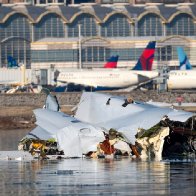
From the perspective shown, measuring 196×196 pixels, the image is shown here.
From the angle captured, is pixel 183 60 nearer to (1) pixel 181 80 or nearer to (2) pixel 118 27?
(1) pixel 181 80

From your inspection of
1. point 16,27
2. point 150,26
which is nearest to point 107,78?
point 16,27

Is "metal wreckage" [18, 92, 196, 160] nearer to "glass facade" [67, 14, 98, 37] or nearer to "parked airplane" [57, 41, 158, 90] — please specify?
"parked airplane" [57, 41, 158, 90]

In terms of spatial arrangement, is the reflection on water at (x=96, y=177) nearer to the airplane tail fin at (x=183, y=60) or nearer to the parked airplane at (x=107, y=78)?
the parked airplane at (x=107, y=78)

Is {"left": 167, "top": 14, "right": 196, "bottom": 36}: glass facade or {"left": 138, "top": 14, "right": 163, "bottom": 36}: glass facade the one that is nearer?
{"left": 138, "top": 14, "right": 163, "bottom": 36}: glass facade

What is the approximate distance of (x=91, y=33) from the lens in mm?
174500

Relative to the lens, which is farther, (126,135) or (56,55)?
(56,55)

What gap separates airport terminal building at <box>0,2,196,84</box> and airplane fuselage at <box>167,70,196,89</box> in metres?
31.4

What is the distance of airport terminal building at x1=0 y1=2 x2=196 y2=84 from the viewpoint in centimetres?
16575

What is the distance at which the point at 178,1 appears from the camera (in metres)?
199

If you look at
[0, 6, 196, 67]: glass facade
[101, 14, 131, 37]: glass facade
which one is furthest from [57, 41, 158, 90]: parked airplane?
[101, 14, 131, 37]: glass facade

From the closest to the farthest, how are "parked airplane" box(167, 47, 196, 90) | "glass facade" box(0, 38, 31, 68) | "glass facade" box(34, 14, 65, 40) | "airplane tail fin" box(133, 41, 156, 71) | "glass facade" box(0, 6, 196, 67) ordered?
"parked airplane" box(167, 47, 196, 90), "airplane tail fin" box(133, 41, 156, 71), "glass facade" box(0, 6, 196, 67), "glass facade" box(0, 38, 31, 68), "glass facade" box(34, 14, 65, 40)

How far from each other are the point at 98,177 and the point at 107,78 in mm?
99932

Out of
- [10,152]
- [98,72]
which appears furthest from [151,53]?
[10,152]

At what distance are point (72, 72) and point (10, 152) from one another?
91019mm
